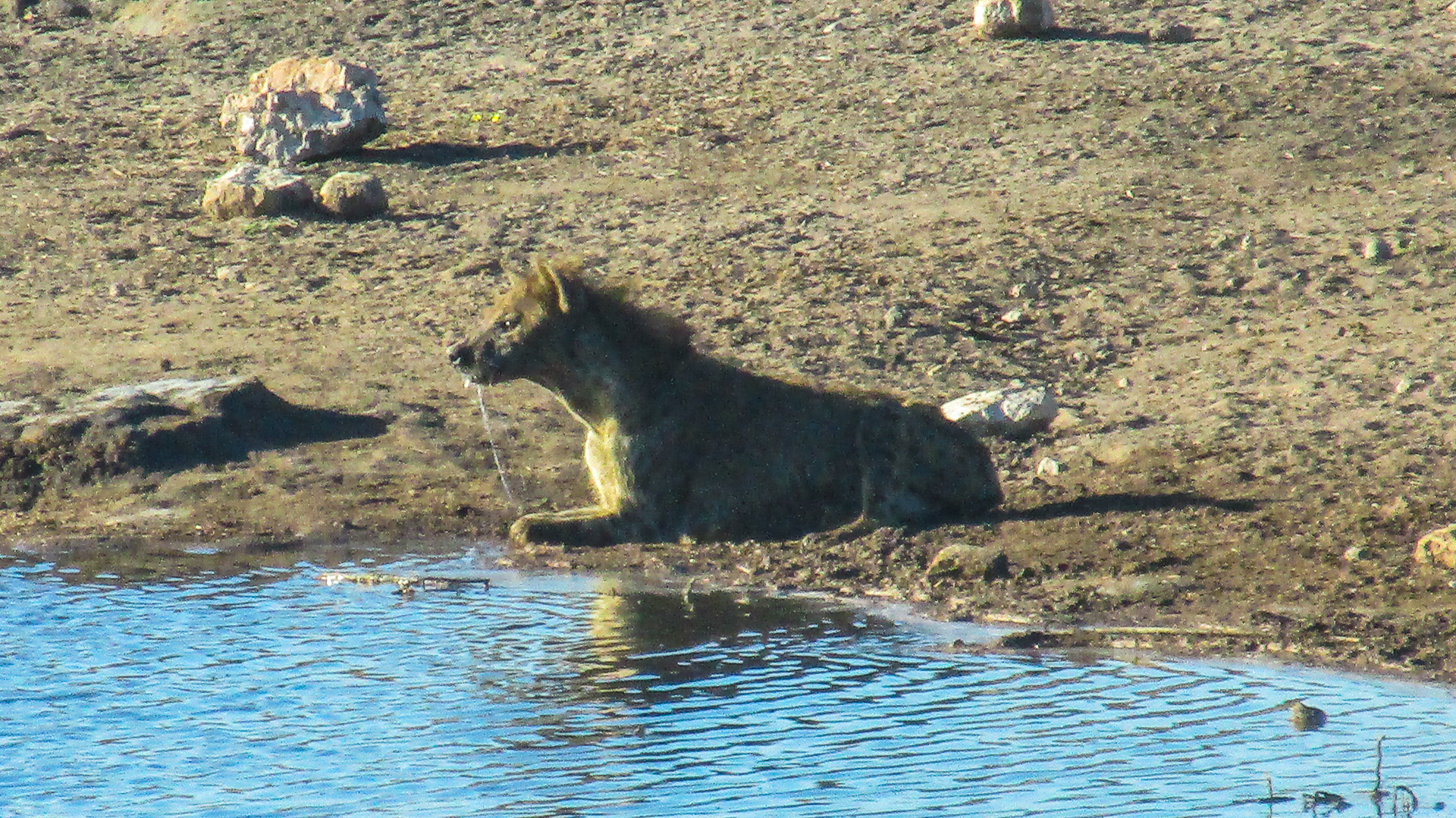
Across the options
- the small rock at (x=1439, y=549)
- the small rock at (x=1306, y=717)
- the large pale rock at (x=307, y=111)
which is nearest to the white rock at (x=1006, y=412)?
the small rock at (x=1439, y=549)

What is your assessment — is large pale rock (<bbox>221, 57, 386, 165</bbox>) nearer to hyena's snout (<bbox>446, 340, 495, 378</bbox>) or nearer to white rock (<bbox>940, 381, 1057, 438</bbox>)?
hyena's snout (<bbox>446, 340, 495, 378</bbox>)

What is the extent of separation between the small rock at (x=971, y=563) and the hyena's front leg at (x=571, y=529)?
5.08ft

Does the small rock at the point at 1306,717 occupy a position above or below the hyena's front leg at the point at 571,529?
below

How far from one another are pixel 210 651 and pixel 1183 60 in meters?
9.72

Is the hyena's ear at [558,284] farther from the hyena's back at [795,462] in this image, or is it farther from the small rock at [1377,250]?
the small rock at [1377,250]

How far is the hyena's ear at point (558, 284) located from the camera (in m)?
10.0

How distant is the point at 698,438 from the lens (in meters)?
9.98

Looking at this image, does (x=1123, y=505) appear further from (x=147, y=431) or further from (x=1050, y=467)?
(x=147, y=431)

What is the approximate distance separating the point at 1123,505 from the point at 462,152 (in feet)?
24.4

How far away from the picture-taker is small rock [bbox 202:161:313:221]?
47.9 feet

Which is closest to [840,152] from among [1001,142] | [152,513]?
[1001,142]

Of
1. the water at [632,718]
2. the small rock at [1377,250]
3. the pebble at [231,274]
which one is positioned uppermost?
the pebble at [231,274]

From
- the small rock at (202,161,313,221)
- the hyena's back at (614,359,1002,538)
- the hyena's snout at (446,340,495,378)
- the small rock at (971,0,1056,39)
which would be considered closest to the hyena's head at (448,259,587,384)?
the hyena's snout at (446,340,495,378)

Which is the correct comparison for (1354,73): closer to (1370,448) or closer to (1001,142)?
(1001,142)
